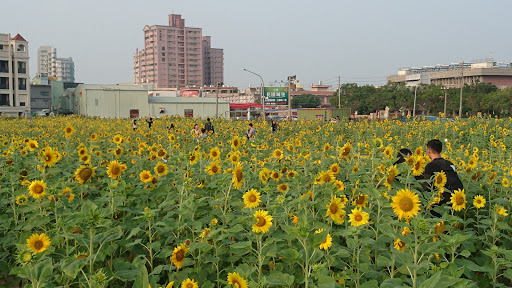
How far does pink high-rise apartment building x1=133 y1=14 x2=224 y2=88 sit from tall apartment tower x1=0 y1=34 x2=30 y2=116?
248 feet

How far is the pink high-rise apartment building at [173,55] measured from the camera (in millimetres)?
128375

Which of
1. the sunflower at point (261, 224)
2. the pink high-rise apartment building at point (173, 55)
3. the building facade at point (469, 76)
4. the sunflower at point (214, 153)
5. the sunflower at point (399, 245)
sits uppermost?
the pink high-rise apartment building at point (173, 55)

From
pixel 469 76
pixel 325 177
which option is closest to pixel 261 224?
pixel 325 177

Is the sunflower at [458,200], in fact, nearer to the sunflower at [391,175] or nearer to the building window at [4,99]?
the sunflower at [391,175]

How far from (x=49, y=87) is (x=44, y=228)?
8695cm

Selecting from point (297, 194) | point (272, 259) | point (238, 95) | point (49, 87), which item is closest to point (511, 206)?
point (297, 194)

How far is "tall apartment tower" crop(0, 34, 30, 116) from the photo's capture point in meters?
51.6

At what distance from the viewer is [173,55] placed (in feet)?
426

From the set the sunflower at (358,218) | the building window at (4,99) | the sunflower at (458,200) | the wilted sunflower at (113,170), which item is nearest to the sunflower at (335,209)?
the sunflower at (358,218)

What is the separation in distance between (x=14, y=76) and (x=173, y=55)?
7957cm

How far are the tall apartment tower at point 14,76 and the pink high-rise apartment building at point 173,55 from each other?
75660 mm

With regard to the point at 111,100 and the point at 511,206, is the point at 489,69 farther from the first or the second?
the point at 511,206

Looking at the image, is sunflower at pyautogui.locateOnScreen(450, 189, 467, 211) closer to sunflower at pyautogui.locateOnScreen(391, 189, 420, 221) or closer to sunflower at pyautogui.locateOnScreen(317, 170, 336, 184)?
sunflower at pyautogui.locateOnScreen(391, 189, 420, 221)

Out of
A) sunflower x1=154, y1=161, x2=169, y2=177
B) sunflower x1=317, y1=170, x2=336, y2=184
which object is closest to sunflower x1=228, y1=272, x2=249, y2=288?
sunflower x1=317, y1=170, x2=336, y2=184
